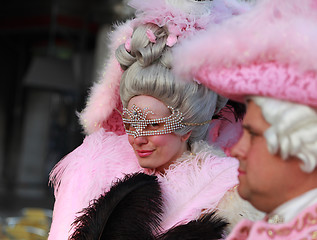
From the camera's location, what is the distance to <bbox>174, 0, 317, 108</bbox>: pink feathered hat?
44.6 inches

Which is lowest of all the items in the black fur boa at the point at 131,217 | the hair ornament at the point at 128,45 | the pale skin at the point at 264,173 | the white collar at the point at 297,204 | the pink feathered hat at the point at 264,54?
the black fur boa at the point at 131,217

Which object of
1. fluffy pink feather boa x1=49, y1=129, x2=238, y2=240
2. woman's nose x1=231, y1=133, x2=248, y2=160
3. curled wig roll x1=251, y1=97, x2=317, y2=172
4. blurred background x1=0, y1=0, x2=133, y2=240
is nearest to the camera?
curled wig roll x1=251, y1=97, x2=317, y2=172

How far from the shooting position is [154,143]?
2.07 meters

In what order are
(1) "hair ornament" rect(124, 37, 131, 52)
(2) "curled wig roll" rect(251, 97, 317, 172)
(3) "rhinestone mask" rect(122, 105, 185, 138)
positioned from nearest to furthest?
(2) "curled wig roll" rect(251, 97, 317, 172) < (3) "rhinestone mask" rect(122, 105, 185, 138) < (1) "hair ornament" rect(124, 37, 131, 52)

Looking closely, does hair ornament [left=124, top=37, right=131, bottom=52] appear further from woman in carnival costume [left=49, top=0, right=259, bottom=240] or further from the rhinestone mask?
the rhinestone mask

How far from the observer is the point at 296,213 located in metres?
1.19

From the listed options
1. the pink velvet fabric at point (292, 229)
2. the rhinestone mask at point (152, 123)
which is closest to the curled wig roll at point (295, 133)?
the pink velvet fabric at point (292, 229)

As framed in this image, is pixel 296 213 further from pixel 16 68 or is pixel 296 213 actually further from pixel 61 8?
pixel 16 68

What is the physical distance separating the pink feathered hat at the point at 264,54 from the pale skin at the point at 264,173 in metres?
0.08

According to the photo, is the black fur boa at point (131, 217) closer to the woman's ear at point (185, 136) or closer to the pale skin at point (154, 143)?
the pale skin at point (154, 143)

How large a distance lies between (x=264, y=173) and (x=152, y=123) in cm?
91

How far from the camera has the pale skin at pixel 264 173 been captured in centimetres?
118

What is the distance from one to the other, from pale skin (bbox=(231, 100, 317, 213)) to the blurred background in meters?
8.66

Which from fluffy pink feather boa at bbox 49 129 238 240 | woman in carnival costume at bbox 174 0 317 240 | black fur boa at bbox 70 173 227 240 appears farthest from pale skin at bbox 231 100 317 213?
fluffy pink feather boa at bbox 49 129 238 240
